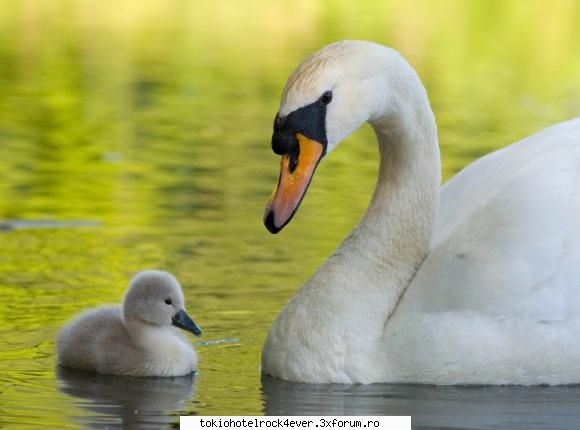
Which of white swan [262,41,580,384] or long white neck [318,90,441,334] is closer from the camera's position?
white swan [262,41,580,384]

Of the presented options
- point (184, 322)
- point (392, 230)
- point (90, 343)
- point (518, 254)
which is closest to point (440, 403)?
point (518, 254)

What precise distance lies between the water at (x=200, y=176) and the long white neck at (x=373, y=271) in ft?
0.52

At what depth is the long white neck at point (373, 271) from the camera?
7.43 metres

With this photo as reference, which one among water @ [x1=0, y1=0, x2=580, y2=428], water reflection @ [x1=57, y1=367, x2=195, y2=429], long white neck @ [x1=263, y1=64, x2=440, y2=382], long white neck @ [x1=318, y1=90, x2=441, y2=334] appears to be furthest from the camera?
long white neck @ [x1=318, y1=90, x2=441, y2=334]

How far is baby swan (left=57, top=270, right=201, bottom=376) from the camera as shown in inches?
303

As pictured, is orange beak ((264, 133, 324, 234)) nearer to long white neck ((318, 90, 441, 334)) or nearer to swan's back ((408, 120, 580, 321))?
long white neck ((318, 90, 441, 334))

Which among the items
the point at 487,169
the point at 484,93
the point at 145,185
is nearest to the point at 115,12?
the point at 484,93

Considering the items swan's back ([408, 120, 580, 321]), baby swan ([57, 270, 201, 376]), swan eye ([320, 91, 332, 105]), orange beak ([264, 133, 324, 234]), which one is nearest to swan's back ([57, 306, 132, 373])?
baby swan ([57, 270, 201, 376])

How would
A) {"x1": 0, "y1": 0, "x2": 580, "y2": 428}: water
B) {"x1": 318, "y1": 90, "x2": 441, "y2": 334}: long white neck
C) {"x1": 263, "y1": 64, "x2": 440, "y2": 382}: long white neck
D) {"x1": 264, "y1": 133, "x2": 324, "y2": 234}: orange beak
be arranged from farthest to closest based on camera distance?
{"x1": 318, "y1": 90, "x2": 441, "y2": 334}: long white neck → {"x1": 263, "y1": 64, "x2": 440, "y2": 382}: long white neck → {"x1": 0, "y1": 0, "x2": 580, "y2": 428}: water → {"x1": 264, "y1": 133, "x2": 324, "y2": 234}: orange beak

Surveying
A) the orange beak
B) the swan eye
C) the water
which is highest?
the swan eye

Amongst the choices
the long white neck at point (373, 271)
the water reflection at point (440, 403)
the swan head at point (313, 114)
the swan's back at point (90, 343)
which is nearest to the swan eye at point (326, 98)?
the swan head at point (313, 114)

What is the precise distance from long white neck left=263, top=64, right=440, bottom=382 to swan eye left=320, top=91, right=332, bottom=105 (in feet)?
1.36

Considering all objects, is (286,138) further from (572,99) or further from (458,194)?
(572,99)

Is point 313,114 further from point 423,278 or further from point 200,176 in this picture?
point 200,176
